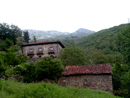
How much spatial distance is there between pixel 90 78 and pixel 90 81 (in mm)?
296

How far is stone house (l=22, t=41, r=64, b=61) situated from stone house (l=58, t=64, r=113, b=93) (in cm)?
2093

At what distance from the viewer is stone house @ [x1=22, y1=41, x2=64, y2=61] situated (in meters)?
36.1

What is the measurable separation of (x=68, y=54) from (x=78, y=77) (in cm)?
840

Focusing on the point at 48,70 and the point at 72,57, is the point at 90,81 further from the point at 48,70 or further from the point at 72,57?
the point at 72,57

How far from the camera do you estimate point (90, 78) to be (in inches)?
571

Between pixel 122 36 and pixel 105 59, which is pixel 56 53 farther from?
pixel 122 36

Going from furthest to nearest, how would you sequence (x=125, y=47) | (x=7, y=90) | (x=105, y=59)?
(x=105, y=59) < (x=125, y=47) < (x=7, y=90)

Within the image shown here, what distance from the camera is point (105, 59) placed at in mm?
42125

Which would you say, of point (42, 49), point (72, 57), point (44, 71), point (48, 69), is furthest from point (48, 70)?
point (42, 49)

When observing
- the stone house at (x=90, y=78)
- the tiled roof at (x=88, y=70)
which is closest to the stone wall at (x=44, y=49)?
the tiled roof at (x=88, y=70)

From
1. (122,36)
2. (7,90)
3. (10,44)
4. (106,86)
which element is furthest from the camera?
(10,44)

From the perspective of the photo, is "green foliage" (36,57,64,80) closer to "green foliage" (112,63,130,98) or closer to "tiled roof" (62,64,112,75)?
"tiled roof" (62,64,112,75)

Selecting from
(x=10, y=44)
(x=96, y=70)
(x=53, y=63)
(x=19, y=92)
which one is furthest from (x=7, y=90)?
(x=10, y=44)

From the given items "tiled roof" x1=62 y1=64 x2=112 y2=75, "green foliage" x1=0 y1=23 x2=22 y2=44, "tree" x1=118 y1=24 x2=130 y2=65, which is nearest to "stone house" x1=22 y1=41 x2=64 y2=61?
"green foliage" x1=0 y1=23 x2=22 y2=44
